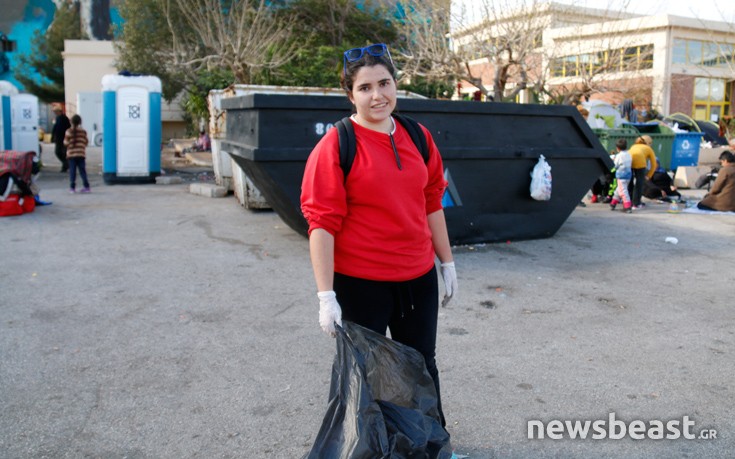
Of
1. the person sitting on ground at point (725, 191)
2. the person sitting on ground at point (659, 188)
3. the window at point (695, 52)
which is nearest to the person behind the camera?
the person sitting on ground at point (725, 191)

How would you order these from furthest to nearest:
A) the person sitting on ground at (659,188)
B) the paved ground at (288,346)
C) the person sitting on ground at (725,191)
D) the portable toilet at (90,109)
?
the portable toilet at (90,109) < the person sitting on ground at (659,188) < the person sitting on ground at (725,191) < the paved ground at (288,346)

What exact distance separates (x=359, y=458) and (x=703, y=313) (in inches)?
155

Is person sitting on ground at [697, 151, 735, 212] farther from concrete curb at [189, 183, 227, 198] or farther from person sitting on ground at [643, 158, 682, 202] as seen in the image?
concrete curb at [189, 183, 227, 198]

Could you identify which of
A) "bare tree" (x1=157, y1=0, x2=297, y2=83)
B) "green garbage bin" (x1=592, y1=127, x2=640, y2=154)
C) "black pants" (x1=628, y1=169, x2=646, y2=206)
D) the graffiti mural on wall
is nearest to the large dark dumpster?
"black pants" (x1=628, y1=169, x2=646, y2=206)

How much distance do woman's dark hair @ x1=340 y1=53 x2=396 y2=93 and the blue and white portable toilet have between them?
37.7 feet

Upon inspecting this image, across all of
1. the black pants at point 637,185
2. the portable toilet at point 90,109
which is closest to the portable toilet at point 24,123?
the black pants at point 637,185

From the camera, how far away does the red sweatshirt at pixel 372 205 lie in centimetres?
243

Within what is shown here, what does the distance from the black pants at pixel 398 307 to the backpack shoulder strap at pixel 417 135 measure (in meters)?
0.49

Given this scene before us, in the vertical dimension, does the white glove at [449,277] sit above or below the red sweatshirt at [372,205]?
below

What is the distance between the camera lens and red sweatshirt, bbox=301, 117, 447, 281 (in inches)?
95.8

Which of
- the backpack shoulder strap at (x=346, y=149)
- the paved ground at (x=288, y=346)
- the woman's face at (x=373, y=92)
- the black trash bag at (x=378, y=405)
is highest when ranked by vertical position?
the woman's face at (x=373, y=92)

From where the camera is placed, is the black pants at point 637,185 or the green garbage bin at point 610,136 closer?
the black pants at point 637,185

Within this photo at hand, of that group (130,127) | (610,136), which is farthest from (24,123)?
(610,136)

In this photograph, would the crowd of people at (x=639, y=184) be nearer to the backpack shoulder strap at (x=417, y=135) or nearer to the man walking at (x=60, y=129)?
the backpack shoulder strap at (x=417, y=135)
